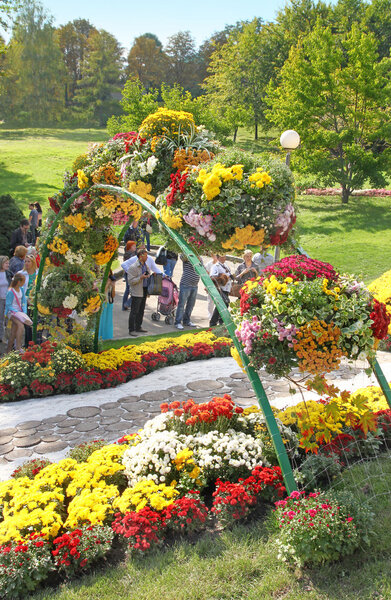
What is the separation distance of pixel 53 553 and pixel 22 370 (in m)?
4.08

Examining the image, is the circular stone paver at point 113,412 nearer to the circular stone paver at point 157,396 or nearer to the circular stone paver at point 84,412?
the circular stone paver at point 84,412

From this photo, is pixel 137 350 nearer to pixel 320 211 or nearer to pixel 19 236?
pixel 19 236

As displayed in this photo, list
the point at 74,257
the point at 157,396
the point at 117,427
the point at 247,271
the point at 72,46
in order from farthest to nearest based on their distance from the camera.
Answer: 1. the point at 72,46
2. the point at 247,271
3. the point at 74,257
4. the point at 157,396
5. the point at 117,427

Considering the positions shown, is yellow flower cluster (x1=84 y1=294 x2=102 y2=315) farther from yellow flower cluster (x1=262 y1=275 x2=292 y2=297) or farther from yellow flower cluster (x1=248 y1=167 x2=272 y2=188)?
yellow flower cluster (x1=262 y1=275 x2=292 y2=297)

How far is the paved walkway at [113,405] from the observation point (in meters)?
6.31

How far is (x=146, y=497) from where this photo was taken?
450cm

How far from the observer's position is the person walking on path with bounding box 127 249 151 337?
10.8 metres

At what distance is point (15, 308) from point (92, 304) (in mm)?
1258

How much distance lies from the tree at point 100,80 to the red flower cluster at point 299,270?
51141mm

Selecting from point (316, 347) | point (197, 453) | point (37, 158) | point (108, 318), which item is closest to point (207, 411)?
point (197, 453)

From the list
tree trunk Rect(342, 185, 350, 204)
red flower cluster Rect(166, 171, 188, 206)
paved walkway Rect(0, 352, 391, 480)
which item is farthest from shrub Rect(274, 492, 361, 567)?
tree trunk Rect(342, 185, 350, 204)

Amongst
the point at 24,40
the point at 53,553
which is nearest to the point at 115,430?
the point at 53,553

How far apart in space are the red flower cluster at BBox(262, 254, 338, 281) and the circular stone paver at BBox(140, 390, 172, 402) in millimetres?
3556

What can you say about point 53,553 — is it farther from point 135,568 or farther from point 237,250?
point 237,250
